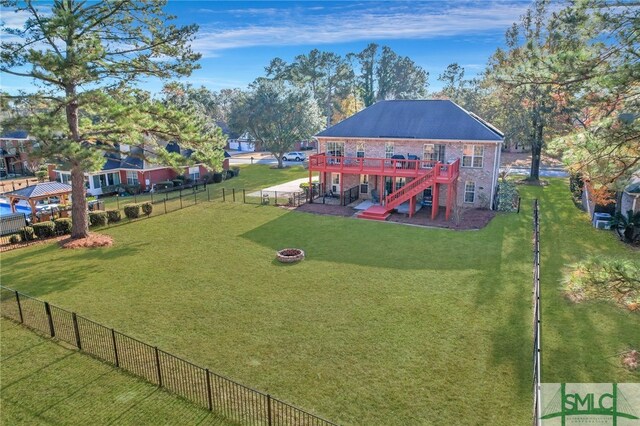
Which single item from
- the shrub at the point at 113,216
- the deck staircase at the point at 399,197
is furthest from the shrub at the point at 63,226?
the deck staircase at the point at 399,197

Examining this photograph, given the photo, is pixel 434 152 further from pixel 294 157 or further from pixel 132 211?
pixel 294 157

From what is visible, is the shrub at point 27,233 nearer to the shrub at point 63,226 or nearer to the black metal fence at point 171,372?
the shrub at point 63,226

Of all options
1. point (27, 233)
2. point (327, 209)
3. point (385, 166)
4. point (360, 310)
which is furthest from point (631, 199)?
point (27, 233)

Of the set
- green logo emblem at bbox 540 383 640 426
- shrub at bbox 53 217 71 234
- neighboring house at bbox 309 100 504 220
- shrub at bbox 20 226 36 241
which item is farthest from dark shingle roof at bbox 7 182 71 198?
green logo emblem at bbox 540 383 640 426

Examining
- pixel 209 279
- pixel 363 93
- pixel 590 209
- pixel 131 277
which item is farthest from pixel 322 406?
pixel 363 93

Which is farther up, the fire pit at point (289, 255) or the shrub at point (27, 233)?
the shrub at point (27, 233)

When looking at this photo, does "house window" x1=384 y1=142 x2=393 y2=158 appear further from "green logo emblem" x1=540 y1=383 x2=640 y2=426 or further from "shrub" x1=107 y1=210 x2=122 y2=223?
"green logo emblem" x1=540 y1=383 x2=640 y2=426

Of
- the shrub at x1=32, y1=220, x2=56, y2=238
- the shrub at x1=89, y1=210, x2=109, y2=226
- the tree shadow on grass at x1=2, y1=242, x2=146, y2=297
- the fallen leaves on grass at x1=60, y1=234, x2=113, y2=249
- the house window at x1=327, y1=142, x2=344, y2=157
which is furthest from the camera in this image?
the house window at x1=327, y1=142, x2=344, y2=157
